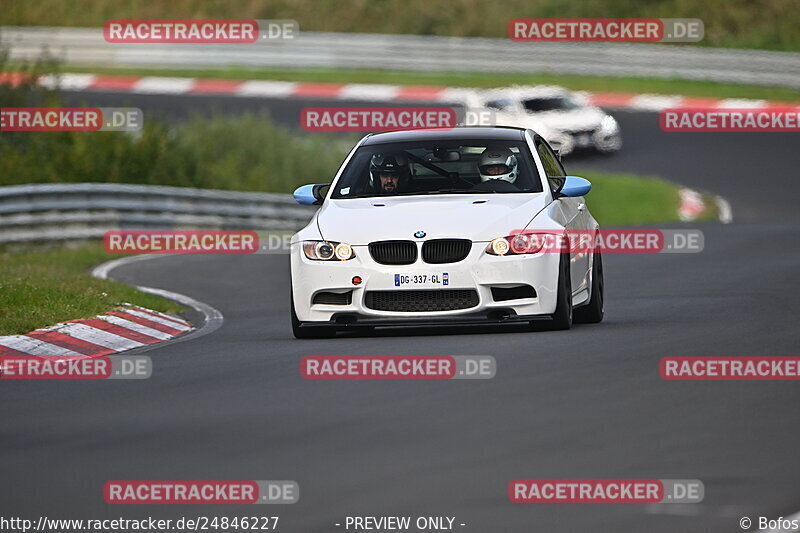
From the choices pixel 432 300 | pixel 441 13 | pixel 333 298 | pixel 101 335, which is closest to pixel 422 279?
pixel 432 300

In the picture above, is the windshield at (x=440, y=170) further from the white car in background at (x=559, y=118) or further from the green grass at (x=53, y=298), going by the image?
the white car in background at (x=559, y=118)

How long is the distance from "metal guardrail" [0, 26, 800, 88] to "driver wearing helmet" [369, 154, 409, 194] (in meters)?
28.1

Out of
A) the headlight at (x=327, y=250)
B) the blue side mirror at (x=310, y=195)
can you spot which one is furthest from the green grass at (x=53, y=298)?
the headlight at (x=327, y=250)

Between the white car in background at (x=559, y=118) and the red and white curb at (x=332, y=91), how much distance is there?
317 centimetres

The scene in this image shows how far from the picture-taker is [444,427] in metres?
8.00

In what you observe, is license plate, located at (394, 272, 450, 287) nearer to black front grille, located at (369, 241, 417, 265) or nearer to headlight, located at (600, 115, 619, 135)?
black front grille, located at (369, 241, 417, 265)

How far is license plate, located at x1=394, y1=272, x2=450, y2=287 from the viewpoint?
11289 millimetres

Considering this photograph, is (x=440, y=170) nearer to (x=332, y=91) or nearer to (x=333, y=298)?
(x=333, y=298)

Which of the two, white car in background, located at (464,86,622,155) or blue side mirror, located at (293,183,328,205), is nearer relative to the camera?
blue side mirror, located at (293,183,328,205)

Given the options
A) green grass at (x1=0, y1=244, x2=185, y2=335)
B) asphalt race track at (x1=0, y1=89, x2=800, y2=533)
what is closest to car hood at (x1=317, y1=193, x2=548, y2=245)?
asphalt race track at (x1=0, y1=89, x2=800, y2=533)

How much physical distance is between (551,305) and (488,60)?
32246mm

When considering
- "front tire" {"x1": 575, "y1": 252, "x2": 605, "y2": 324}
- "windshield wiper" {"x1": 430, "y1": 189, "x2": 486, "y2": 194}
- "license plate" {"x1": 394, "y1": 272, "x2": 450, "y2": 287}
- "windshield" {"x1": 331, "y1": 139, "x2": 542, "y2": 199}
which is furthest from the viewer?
"front tire" {"x1": 575, "y1": 252, "x2": 605, "y2": 324}

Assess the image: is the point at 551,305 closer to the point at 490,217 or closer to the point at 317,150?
the point at 490,217

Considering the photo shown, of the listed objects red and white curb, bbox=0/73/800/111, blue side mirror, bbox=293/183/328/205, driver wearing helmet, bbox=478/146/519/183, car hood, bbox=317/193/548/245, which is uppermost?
red and white curb, bbox=0/73/800/111
